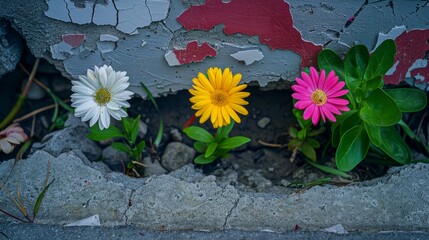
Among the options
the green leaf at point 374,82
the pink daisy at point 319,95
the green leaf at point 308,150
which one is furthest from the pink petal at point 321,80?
the green leaf at point 308,150

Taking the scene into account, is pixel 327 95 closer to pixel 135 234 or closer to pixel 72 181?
pixel 135 234

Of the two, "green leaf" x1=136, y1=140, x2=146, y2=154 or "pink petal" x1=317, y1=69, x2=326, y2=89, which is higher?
"pink petal" x1=317, y1=69, x2=326, y2=89

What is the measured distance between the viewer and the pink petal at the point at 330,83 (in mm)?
2021

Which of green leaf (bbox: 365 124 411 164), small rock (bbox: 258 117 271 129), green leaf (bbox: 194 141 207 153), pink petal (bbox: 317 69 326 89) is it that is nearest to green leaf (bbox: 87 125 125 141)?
green leaf (bbox: 194 141 207 153)

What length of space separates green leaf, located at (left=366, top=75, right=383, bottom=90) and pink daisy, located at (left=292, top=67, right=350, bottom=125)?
0.45 feet

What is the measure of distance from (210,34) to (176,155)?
0.61m

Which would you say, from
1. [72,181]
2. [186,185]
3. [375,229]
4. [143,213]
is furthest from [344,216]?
[72,181]

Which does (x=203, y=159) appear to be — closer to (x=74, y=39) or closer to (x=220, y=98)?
(x=220, y=98)

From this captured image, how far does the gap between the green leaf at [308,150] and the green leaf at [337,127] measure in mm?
140

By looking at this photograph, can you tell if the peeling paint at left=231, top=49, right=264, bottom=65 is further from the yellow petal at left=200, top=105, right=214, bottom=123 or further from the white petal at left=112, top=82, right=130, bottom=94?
the white petal at left=112, top=82, right=130, bottom=94

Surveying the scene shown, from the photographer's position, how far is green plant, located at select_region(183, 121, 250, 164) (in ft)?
7.34

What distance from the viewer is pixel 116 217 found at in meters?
2.03

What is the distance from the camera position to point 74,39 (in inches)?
90.3

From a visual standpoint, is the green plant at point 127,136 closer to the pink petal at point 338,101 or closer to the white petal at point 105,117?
the white petal at point 105,117
